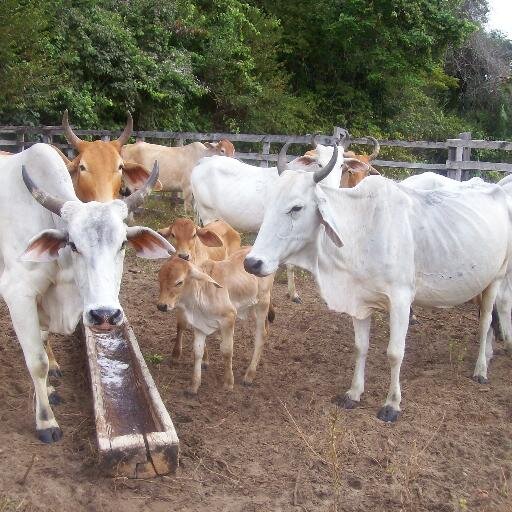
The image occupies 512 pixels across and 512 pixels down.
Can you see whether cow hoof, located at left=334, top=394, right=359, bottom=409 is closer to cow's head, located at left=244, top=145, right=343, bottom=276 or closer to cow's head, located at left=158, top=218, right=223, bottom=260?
cow's head, located at left=244, top=145, right=343, bottom=276

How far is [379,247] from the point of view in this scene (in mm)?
4703

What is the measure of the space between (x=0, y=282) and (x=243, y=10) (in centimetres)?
1845

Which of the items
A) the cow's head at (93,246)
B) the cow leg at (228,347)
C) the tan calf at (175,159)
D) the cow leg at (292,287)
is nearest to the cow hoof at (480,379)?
the cow leg at (228,347)

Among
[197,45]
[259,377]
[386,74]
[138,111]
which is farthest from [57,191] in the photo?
[386,74]

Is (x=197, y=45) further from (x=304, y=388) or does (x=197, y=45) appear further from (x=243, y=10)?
(x=304, y=388)

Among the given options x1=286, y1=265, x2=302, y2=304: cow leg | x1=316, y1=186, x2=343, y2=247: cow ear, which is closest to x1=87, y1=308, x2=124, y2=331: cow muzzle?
x1=316, y1=186, x2=343, y2=247: cow ear

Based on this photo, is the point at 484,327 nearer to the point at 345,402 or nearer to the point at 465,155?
the point at 345,402

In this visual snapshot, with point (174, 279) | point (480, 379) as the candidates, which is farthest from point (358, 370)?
point (174, 279)

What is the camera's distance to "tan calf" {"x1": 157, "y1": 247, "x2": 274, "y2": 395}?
5.00 m

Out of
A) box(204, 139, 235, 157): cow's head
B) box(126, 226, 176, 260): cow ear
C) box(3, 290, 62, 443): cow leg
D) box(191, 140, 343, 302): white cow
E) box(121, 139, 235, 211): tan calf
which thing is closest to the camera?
box(126, 226, 176, 260): cow ear

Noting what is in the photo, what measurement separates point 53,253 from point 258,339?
213cm

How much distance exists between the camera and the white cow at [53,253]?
358cm

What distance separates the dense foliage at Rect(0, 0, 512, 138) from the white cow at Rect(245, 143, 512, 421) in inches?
387

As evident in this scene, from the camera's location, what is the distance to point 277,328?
6637 mm
